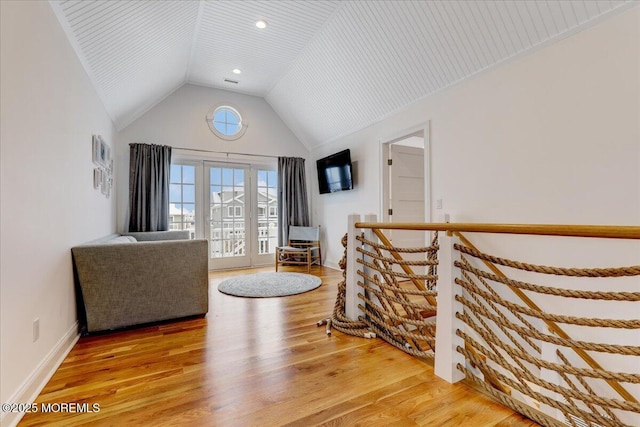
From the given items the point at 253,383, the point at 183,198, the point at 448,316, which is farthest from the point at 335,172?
the point at 253,383

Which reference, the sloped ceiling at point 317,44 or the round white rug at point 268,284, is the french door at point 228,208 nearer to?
the round white rug at point 268,284

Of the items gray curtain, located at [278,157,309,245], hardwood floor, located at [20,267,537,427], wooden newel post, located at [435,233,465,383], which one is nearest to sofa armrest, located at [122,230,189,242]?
gray curtain, located at [278,157,309,245]

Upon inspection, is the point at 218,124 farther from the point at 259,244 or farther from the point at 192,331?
the point at 192,331

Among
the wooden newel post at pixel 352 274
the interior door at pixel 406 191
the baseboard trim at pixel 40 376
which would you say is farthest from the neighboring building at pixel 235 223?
the wooden newel post at pixel 352 274

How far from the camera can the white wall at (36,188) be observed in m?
1.37

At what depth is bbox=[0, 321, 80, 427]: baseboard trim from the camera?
1350 mm

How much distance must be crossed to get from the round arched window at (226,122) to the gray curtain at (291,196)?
0.90 meters

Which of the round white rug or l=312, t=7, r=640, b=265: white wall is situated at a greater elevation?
l=312, t=7, r=640, b=265: white wall

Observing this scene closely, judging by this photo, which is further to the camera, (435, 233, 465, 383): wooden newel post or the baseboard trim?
(435, 233, 465, 383): wooden newel post

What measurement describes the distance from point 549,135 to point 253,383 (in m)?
2.88

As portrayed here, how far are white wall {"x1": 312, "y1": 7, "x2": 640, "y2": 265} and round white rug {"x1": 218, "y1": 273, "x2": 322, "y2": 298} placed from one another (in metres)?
2.00

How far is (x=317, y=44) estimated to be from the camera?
381cm

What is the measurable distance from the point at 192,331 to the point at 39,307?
40.9 inches

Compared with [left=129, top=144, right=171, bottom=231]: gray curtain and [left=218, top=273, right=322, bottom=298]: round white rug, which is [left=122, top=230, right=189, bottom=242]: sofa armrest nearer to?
[left=129, top=144, right=171, bottom=231]: gray curtain
